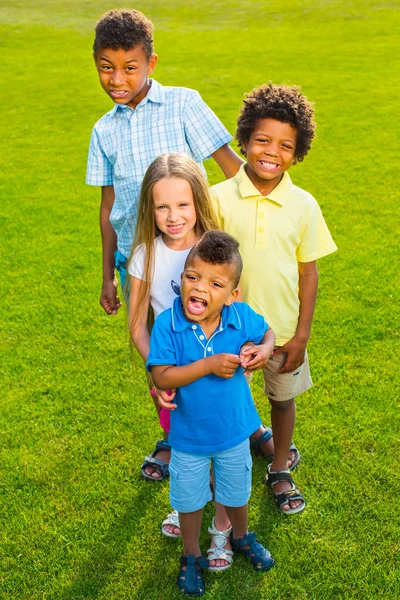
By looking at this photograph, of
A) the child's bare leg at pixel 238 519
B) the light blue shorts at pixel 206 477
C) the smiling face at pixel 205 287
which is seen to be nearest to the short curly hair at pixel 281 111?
the smiling face at pixel 205 287

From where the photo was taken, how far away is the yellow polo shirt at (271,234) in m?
2.54

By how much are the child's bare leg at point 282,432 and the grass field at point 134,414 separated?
129mm

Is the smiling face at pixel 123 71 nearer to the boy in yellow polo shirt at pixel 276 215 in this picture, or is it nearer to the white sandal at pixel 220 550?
the boy in yellow polo shirt at pixel 276 215

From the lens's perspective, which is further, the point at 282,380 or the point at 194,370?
the point at 282,380

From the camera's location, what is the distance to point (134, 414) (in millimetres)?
3811

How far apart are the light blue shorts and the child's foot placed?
53cm

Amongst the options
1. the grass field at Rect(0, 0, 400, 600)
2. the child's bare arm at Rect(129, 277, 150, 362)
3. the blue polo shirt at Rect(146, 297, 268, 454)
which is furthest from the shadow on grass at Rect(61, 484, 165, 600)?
the child's bare arm at Rect(129, 277, 150, 362)

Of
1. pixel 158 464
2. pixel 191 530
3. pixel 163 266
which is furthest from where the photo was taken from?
pixel 158 464

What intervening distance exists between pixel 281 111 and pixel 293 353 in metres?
1.02

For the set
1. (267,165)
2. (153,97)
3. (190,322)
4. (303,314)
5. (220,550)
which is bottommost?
(220,550)

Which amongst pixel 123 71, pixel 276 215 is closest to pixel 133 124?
pixel 123 71

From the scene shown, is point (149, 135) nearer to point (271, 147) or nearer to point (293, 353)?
point (271, 147)

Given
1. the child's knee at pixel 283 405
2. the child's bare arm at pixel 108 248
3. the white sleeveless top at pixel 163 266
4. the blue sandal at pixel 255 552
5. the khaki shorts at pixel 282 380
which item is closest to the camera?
the white sleeveless top at pixel 163 266

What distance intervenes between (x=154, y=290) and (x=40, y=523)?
1.37 m
